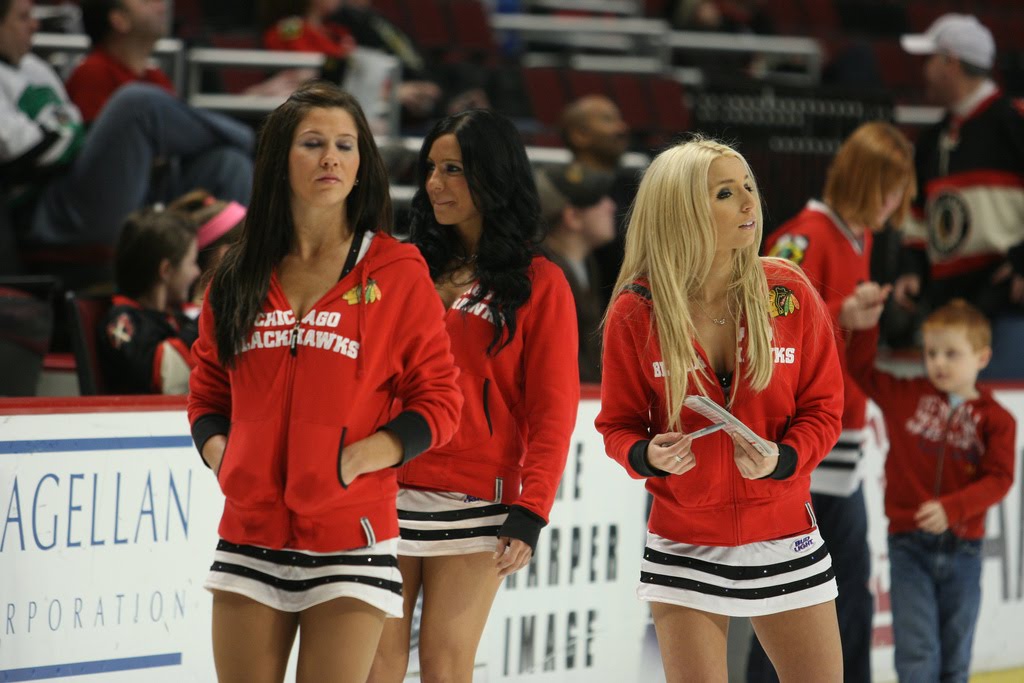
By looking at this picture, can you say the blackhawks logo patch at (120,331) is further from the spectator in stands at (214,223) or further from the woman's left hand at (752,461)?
the woman's left hand at (752,461)

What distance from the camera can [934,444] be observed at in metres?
4.43

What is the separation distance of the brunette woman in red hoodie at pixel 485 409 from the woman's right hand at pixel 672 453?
0.79 ft

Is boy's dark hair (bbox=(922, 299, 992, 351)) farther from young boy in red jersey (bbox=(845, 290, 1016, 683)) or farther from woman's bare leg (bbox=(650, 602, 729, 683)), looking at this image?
woman's bare leg (bbox=(650, 602, 729, 683))

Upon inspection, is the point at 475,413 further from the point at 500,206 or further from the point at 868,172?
the point at 868,172

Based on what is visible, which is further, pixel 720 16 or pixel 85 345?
pixel 720 16

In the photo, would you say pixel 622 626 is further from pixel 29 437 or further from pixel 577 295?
pixel 29 437

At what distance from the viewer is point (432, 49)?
1008 cm

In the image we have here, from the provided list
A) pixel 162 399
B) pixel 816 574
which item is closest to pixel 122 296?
pixel 162 399

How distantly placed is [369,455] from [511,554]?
520 mm

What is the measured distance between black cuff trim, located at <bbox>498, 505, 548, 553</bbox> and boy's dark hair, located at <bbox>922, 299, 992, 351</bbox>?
1.94m

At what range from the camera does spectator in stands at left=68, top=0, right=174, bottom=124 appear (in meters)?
6.26

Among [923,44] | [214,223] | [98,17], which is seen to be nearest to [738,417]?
[214,223]

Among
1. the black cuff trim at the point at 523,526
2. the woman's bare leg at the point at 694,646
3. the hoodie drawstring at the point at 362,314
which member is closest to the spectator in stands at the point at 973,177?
the woman's bare leg at the point at 694,646

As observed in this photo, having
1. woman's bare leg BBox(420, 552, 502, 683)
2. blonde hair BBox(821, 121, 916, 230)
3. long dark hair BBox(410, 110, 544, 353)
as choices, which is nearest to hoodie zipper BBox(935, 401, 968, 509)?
blonde hair BBox(821, 121, 916, 230)
